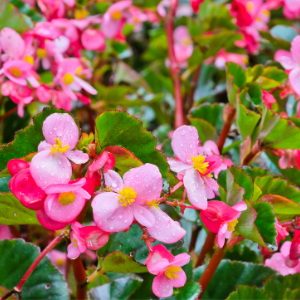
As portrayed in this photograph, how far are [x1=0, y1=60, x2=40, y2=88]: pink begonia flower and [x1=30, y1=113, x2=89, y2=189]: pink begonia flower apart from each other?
0.24 m

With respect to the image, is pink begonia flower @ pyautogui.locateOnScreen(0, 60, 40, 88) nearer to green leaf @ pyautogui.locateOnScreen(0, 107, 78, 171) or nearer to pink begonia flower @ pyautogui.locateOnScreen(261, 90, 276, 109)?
green leaf @ pyautogui.locateOnScreen(0, 107, 78, 171)

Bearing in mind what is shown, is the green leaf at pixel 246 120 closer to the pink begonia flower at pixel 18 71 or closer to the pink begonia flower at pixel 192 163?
the pink begonia flower at pixel 192 163

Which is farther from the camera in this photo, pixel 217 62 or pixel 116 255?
pixel 217 62

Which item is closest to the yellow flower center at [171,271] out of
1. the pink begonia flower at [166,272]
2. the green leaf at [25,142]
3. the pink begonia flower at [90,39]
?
the pink begonia flower at [166,272]

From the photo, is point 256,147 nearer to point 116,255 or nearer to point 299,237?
point 299,237

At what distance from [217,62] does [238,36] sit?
21 centimetres

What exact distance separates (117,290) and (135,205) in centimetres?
21

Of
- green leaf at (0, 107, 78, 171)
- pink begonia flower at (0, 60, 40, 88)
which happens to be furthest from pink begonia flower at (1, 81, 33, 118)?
green leaf at (0, 107, 78, 171)

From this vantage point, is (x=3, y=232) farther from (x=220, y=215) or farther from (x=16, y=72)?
(x=220, y=215)

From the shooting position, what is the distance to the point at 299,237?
18.6 inches

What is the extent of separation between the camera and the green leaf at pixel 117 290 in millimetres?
523

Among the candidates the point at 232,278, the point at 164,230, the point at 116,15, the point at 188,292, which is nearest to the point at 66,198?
the point at 164,230

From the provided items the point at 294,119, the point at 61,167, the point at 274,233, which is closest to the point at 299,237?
the point at 274,233

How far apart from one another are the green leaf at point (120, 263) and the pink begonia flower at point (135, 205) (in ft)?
0.28
